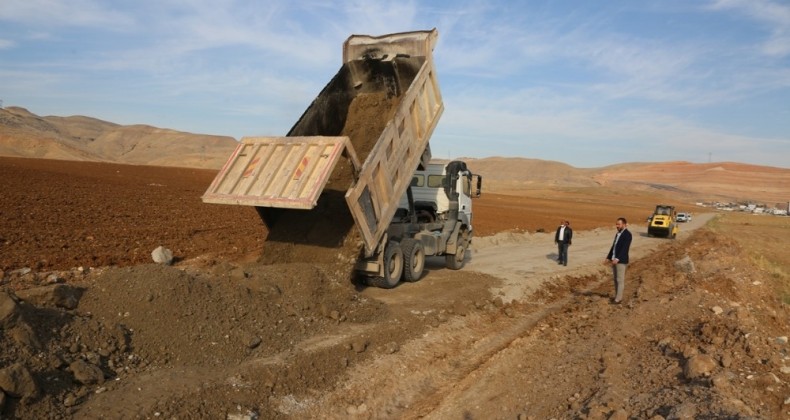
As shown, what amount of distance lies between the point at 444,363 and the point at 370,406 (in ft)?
5.43

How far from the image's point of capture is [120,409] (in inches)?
200

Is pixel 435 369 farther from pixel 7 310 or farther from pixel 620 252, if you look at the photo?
pixel 620 252

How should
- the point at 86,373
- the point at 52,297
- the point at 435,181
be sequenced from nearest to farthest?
the point at 86,373 < the point at 52,297 < the point at 435,181

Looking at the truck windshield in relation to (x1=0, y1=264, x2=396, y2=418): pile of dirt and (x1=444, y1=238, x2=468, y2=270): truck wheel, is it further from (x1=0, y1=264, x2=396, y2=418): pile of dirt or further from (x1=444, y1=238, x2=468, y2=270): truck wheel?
(x1=0, y1=264, x2=396, y2=418): pile of dirt

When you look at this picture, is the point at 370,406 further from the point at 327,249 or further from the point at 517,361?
the point at 327,249

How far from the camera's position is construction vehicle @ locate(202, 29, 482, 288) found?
9.13 m

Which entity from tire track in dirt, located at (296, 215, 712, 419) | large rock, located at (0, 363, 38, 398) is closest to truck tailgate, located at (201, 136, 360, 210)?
tire track in dirt, located at (296, 215, 712, 419)

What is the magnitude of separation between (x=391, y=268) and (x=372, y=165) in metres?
2.43

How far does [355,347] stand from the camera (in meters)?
7.33

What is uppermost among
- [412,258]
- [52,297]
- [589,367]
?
[52,297]

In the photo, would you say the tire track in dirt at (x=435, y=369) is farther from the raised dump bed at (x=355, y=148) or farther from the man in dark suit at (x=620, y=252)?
the raised dump bed at (x=355, y=148)

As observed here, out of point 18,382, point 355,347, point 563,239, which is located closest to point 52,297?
point 18,382

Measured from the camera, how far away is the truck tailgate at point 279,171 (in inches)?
345

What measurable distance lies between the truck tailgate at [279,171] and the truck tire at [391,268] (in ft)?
7.11
